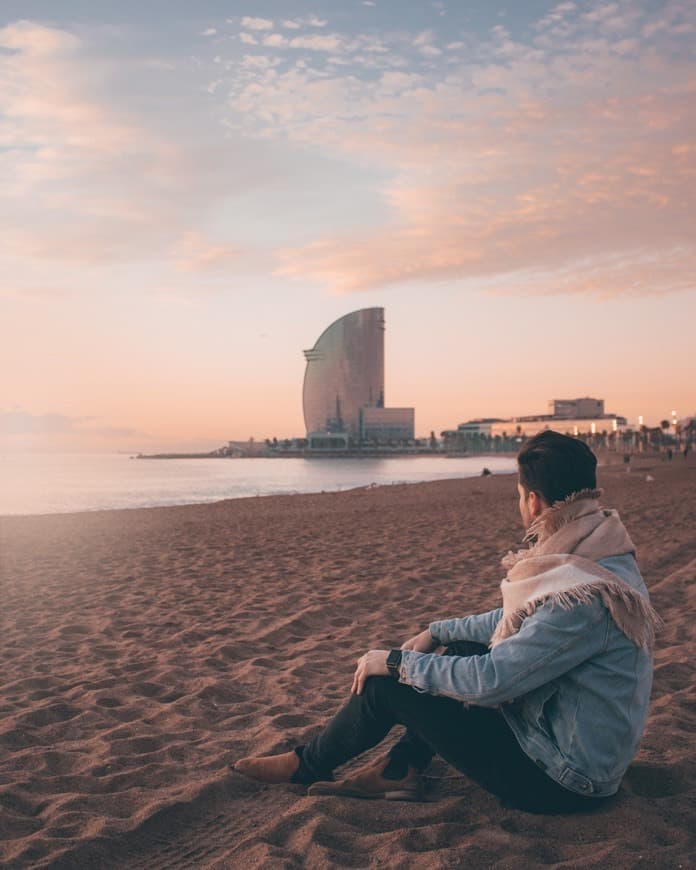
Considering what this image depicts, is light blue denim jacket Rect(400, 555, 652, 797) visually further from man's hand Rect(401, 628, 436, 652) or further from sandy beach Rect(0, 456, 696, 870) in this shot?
man's hand Rect(401, 628, 436, 652)

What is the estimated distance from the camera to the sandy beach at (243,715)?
235 centimetres

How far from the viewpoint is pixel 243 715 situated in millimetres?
3637

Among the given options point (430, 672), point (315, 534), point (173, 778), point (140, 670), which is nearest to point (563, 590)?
point (430, 672)

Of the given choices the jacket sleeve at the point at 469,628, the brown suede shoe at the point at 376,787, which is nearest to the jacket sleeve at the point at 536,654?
the jacket sleeve at the point at 469,628

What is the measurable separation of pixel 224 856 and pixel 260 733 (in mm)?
1046

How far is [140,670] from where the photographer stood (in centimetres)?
441

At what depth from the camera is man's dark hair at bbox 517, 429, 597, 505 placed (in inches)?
84.5

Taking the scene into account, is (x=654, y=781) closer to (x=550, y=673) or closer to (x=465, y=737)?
(x=465, y=737)

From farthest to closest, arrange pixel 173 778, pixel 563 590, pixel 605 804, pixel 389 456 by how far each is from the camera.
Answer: pixel 389 456 → pixel 173 778 → pixel 605 804 → pixel 563 590

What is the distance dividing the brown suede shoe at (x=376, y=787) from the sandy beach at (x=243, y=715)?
0.17ft

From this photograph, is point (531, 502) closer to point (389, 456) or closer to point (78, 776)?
point (78, 776)

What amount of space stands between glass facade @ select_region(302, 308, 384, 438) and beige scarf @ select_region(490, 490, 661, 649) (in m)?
171

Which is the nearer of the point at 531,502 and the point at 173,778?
the point at 531,502

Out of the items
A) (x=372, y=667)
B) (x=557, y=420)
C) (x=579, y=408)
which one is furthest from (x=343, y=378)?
(x=372, y=667)
